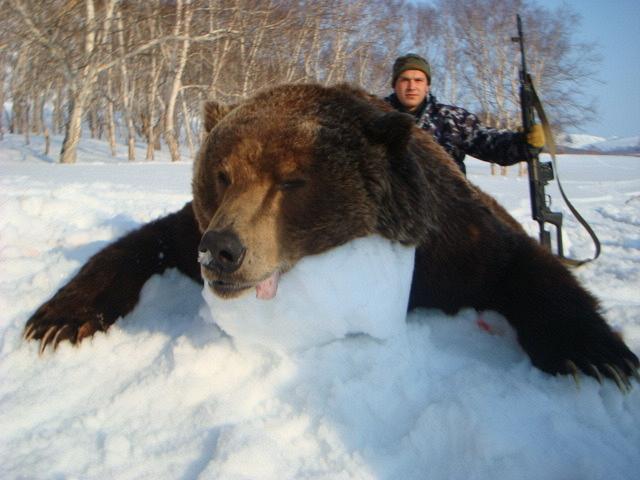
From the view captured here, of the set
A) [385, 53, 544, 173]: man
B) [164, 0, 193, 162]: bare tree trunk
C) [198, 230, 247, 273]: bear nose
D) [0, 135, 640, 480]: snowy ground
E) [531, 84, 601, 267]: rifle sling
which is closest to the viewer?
[0, 135, 640, 480]: snowy ground

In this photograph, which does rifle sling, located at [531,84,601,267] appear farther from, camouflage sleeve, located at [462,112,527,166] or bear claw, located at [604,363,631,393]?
bear claw, located at [604,363,631,393]

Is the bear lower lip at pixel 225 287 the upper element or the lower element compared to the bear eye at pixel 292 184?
lower

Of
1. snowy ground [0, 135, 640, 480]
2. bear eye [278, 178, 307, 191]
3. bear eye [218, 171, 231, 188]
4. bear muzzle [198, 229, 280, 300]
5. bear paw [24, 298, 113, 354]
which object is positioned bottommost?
bear paw [24, 298, 113, 354]

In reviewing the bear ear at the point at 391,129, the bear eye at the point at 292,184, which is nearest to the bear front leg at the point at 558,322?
the bear ear at the point at 391,129

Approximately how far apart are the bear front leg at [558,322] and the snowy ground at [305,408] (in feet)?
0.18

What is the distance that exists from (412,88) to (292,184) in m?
2.30

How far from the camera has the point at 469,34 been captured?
24.0 metres

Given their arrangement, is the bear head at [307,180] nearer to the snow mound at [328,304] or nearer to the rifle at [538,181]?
the snow mound at [328,304]

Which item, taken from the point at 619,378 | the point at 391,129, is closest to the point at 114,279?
the point at 391,129

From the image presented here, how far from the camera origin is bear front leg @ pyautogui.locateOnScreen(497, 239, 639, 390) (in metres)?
1.34

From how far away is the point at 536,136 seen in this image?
10.1 ft

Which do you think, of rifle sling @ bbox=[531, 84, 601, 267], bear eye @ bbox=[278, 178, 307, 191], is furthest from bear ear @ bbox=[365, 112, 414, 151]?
rifle sling @ bbox=[531, 84, 601, 267]

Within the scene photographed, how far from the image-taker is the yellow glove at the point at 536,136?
10.1ft

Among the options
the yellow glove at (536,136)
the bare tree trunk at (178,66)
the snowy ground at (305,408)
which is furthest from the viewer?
the bare tree trunk at (178,66)
